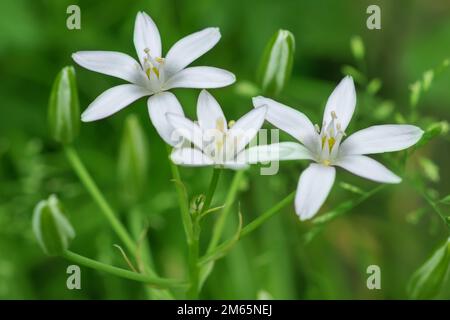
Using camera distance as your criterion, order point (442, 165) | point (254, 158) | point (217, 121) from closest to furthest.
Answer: point (254, 158) → point (217, 121) → point (442, 165)

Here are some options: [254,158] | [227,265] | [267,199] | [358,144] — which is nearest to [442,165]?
[267,199]

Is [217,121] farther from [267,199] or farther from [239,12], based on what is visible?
[239,12]

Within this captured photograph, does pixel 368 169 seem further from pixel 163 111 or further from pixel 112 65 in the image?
pixel 112 65

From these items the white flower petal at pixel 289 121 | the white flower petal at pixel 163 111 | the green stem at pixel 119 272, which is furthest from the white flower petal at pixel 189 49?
the green stem at pixel 119 272

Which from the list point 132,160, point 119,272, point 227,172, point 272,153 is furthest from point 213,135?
point 227,172

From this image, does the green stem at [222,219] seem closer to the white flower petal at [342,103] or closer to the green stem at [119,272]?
the green stem at [119,272]

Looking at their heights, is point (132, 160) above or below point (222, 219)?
above
